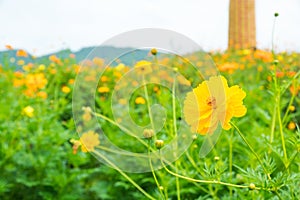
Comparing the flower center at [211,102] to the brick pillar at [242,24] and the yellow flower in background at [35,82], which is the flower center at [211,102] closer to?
the yellow flower in background at [35,82]

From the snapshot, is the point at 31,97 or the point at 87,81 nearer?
the point at 31,97

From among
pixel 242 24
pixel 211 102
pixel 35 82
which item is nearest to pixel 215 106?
pixel 211 102

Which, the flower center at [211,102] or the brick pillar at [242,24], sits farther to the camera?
the brick pillar at [242,24]

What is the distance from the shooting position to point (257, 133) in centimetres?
151

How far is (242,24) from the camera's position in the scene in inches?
179

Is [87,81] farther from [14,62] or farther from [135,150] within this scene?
[135,150]

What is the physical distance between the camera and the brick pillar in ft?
14.8

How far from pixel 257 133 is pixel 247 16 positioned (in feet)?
10.4

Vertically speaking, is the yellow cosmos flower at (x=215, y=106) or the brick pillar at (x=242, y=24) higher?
the yellow cosmos flower at (x=215, y=106)

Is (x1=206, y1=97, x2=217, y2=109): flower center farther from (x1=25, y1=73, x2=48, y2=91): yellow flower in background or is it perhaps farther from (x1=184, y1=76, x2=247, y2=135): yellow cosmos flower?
(x1=25, y1=73, x2=48, y2=91): yellow flower in background

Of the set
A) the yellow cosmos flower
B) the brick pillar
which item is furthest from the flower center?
the brick pillar

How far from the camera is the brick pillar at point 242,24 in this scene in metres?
4.51

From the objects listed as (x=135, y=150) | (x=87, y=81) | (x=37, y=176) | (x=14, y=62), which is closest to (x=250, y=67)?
A: (x=87, y=81)

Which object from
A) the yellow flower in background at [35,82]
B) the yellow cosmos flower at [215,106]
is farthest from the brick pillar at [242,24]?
the yellow cosmos flower at [215,106]
